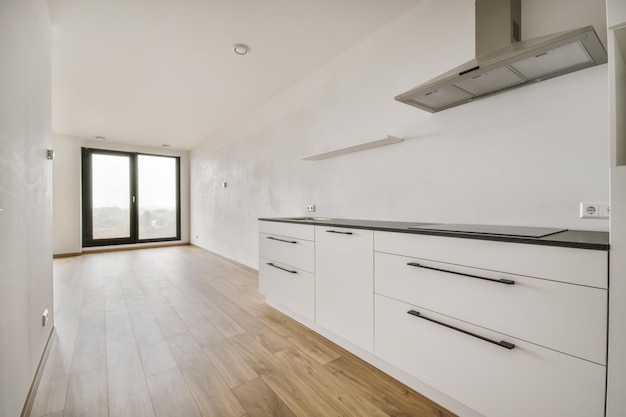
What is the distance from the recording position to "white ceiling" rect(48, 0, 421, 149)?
209 cm

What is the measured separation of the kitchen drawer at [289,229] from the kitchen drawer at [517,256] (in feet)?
2.80

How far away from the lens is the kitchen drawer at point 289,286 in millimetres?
2193

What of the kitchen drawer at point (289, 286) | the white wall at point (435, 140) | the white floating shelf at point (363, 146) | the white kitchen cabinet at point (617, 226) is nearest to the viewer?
the white kitchen cabinet at point (617, 226)

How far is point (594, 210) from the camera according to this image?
1.28m

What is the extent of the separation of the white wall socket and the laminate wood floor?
1204mm

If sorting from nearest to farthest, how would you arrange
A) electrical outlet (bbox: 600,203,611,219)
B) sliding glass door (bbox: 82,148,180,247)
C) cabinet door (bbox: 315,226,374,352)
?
electrical outlet (bbox: 600,203,611,219), cabinet door (bbox: 315,226,374,352), sliding glass door (bbox: 82,148,180,247)

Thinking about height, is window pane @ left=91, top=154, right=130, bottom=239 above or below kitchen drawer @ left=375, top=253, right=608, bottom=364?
above

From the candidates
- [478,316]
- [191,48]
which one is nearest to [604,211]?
[478,316]

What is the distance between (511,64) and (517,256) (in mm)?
919

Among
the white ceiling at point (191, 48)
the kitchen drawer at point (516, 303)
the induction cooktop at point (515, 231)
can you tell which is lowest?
the kitchen drawer at point (516, 303)

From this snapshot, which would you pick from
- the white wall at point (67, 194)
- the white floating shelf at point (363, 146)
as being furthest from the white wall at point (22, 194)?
the white wall at point (67, 194)

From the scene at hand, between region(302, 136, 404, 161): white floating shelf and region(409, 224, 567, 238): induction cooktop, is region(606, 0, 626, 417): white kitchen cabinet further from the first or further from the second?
region(302, 136, 404, 161): white floating shelf

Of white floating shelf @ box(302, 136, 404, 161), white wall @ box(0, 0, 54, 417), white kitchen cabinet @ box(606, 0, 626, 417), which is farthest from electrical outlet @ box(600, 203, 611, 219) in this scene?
white wall @ box(0, 0, 54, 417)

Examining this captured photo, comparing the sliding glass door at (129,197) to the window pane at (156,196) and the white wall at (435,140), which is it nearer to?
the window pane at (156,196)
